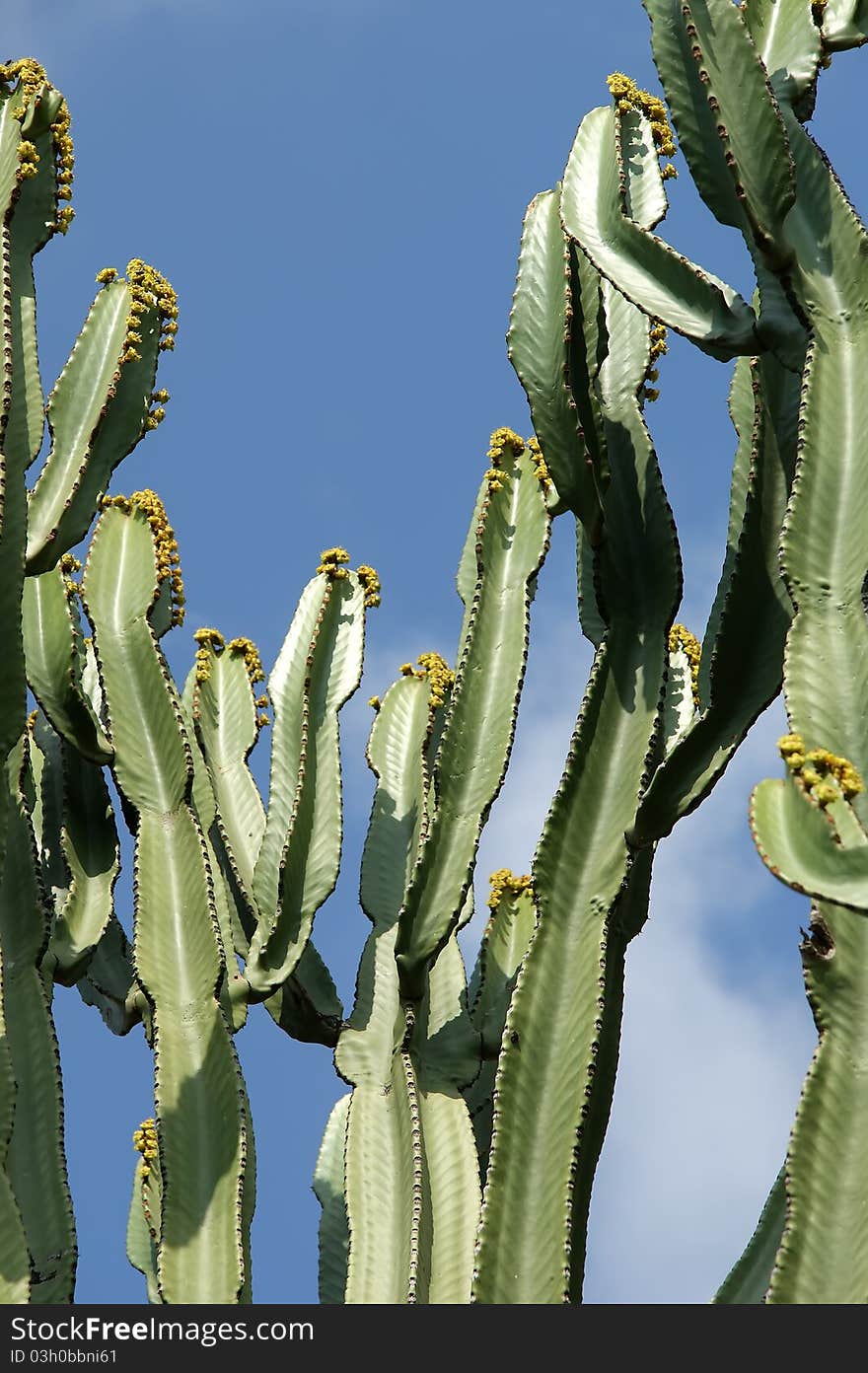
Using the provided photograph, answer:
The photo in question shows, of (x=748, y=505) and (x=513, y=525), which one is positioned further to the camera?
(x=513, y=525)

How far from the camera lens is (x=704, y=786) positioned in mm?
4641

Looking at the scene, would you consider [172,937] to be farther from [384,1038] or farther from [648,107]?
[648,107]

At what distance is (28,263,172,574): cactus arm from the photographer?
5535mm

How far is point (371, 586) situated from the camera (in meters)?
6.18

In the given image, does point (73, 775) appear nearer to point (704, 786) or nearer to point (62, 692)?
point (62, 692)

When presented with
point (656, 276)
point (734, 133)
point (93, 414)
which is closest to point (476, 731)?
point (656, 276)

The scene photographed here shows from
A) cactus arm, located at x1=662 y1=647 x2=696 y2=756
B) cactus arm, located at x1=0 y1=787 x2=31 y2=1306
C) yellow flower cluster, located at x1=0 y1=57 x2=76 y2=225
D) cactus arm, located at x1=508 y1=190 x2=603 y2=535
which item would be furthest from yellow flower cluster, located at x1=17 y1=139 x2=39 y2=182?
cactus arm, located at x1=0 y1=787 x2=31 y2=1306

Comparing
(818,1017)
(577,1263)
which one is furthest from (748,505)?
(577,1263)

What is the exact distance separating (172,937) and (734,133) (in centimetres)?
243

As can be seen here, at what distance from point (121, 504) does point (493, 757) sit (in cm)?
141

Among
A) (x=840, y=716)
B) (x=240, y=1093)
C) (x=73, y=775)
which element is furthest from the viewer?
(x=73, y=775)

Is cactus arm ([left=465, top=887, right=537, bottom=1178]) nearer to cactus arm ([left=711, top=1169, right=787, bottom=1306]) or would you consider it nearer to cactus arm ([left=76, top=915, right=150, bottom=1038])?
cactus arm ([left=76, top=915, right=150, bottom=1038])

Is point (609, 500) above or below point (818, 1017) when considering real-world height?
above

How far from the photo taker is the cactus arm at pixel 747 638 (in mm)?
4656
